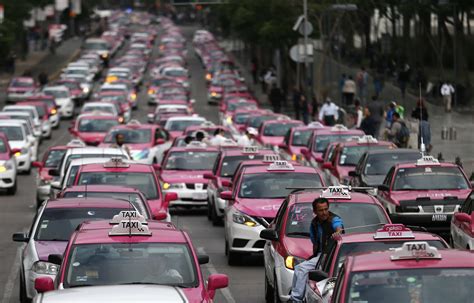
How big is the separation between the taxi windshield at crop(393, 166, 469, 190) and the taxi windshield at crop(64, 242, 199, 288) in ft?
39.0

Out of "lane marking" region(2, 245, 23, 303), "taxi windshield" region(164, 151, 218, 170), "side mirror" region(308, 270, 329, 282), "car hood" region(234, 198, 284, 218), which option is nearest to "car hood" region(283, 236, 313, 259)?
"side mirror" region(308, 270, 329, 282)

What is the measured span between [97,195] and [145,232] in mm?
7543

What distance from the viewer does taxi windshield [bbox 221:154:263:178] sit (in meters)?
30.8

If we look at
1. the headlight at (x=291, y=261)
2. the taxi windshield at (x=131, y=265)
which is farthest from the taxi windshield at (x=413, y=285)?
the headlight at (x=291, y=261)

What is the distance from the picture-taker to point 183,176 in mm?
32281

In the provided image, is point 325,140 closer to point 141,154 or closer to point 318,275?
point 141,154

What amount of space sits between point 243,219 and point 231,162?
863 centimetres

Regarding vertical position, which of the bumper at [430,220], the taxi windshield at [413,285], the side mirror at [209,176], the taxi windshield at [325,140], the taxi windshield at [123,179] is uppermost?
the taxi windshield at [413,285]

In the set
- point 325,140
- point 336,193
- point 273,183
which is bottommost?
point 325,140

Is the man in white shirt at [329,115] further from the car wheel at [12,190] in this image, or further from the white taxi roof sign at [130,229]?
the white taxi roof sign at [130,229]

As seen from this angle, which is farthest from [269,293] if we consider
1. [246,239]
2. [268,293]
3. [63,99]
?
[63,99]

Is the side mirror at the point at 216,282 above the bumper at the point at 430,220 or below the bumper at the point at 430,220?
above

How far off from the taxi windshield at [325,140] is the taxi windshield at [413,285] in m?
25.0

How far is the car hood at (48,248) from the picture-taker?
1731 cm
